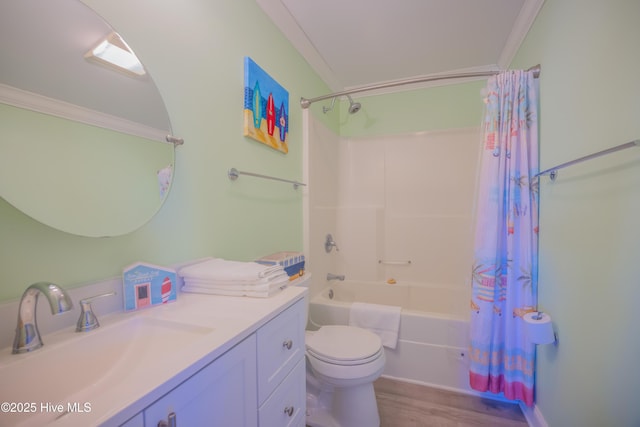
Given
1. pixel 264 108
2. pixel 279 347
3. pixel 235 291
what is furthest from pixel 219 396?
pixel 264 108

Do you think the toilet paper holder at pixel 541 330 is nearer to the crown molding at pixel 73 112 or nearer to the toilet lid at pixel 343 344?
the toilet lid at pixel 343 344

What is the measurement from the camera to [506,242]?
1.51m

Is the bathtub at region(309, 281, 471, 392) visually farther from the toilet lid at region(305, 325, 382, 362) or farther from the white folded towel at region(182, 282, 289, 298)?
the white folded towel at region(182, 282, 289, 298)

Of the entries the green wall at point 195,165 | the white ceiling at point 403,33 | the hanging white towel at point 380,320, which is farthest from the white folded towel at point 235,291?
the white ceiling at point 403,33

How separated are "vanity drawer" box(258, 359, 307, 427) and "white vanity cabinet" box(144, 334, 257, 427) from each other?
8cm

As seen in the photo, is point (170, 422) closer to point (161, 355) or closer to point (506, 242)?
point (161, 355)

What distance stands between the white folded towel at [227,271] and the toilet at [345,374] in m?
0.57

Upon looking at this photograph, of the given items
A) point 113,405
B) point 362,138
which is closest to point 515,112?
point 362,138

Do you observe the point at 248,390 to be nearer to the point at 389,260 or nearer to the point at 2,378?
the point at 2,378

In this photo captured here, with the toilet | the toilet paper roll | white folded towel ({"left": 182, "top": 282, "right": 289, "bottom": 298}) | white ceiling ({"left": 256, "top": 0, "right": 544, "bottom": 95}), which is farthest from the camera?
white ceiling ({"left": 256, "top": 0, "right": 544, "bottom": 95})

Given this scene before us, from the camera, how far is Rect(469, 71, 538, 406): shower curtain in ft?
4.81

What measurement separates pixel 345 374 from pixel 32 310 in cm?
123

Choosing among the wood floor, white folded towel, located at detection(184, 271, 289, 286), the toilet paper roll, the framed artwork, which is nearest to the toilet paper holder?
the toilet paper roll

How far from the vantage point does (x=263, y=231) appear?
1585 mm
